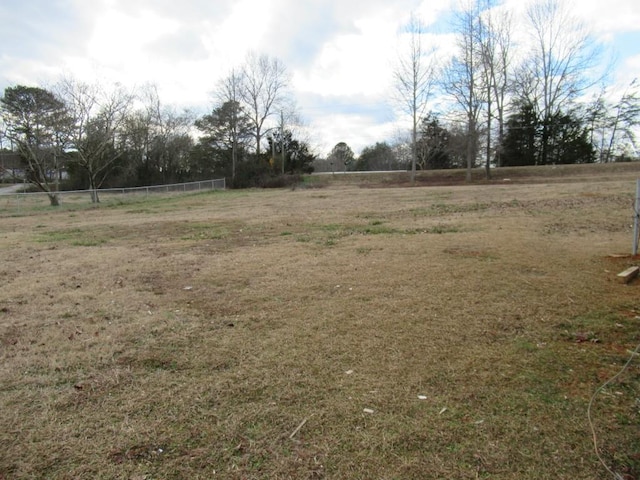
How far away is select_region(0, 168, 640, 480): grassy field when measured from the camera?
202cm

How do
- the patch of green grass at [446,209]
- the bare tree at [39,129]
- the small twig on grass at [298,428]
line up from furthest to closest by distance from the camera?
the bare tree at [39,129] → the patch of green grass at [446,209] → the small twig on grass at [298,428]

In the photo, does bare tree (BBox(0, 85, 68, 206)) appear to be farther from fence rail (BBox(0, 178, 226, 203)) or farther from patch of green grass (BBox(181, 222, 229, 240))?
patch of green grass (BBox(181, 222, 229, 240))

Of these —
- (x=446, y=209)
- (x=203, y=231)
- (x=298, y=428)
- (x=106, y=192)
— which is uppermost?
(x=106, y=192)

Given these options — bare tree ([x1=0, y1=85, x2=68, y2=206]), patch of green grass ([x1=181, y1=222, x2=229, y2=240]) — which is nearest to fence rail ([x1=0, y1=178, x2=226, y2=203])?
bare tree ([x1=0, y1=85, x2=68, y2=206])

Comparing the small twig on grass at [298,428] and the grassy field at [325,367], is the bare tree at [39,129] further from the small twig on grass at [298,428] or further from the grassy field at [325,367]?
the small twig on grass at [298,428]

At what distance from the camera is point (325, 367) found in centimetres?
293

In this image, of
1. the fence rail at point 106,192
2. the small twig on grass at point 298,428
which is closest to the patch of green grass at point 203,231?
the small twig on grass at point 298,428

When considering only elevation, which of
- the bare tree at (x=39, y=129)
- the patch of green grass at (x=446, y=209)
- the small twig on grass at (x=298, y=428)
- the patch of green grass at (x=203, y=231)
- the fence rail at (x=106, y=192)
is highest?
the bare tree at (x=39, y=129)

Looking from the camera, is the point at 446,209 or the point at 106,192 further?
the point at 106,192

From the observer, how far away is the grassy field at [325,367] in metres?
2.02

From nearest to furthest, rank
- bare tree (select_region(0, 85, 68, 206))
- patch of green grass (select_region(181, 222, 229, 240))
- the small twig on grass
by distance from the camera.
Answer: the small twig on grass < patch of green grass (select_region(181, 222, 229, 240)) < bare tree (select_region(0, 85, 68, 206))

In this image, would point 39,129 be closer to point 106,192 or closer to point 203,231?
point 106,192

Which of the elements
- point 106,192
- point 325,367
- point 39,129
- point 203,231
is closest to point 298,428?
point 325,367

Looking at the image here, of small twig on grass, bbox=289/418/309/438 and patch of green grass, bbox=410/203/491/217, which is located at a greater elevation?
patch of green grass, bbox=410/203/491/217
